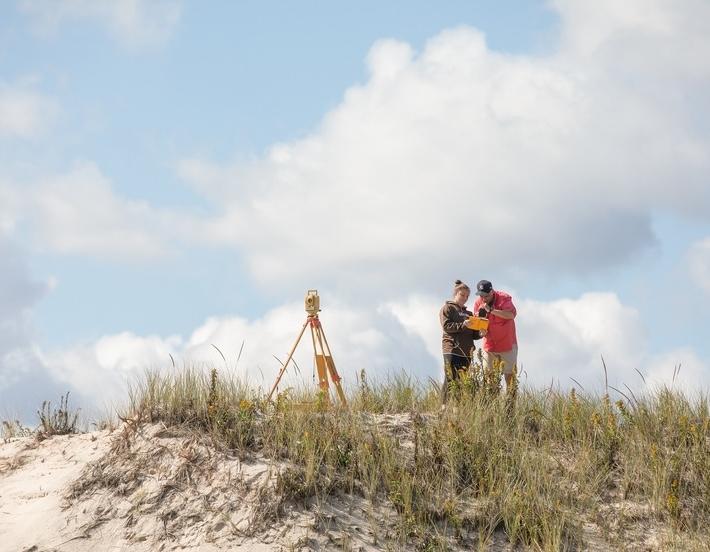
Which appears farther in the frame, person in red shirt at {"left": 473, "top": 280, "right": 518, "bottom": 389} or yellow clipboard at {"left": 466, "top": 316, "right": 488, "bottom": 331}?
person in red shirt at {"left": 473, "top": 280, "right": 518, "bottom": 389}

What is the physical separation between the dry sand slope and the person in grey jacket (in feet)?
11.8

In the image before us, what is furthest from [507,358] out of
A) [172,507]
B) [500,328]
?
[172,507]

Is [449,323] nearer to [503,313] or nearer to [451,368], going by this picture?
[451,368]

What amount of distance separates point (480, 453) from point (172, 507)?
377 centimetres

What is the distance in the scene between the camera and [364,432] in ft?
35.1

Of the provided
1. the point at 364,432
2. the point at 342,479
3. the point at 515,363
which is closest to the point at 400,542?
the point at 342,479

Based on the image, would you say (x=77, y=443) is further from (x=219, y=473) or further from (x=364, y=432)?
(x=364, y=432)

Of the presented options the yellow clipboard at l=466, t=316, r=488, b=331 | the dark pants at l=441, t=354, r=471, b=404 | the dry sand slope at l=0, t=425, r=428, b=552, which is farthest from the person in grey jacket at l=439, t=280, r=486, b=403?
the dry sand slope at l=0, t=425, r=428, b=552

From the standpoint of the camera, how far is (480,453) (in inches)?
418

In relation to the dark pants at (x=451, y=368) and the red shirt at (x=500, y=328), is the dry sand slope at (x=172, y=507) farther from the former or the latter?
the red shirt at (x=500, y=328)

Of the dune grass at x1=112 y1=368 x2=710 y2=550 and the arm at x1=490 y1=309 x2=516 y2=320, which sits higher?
the arm at x1=490 y1=309 x2=516 y2=320

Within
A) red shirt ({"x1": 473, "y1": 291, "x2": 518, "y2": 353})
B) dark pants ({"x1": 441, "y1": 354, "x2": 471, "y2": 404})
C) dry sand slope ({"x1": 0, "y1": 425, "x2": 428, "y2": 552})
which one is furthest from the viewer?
red shirt ({"x1": 473, "y1": 291, "x2": 518, "y2": 353})

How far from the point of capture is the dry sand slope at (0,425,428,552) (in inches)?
366

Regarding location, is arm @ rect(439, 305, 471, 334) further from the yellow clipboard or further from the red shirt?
the red shirt
